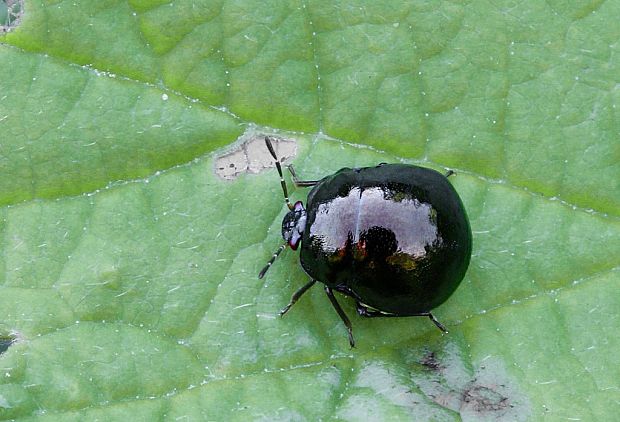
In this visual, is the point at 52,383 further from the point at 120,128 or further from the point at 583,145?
the point at 583,145

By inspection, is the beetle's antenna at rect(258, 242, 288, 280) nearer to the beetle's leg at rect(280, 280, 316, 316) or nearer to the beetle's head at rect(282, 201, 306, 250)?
the beetle's head at rect(282, 201, 306, 250)

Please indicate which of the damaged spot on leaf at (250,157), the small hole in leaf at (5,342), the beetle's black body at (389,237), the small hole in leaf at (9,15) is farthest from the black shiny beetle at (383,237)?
the small hole in leaf at (9,15)

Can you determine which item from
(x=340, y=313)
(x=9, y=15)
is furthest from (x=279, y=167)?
(x=9, y=15)

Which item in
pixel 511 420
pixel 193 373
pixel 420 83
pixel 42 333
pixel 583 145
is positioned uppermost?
pixel 420 83

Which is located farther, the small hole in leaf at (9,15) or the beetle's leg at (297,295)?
the beetle's leg at (297,295)

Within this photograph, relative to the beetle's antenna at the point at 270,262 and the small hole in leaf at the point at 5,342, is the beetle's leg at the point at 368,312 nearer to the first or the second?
the beetle's antenna at the point at 270,262

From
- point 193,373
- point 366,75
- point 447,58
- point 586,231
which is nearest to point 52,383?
point 193,373
